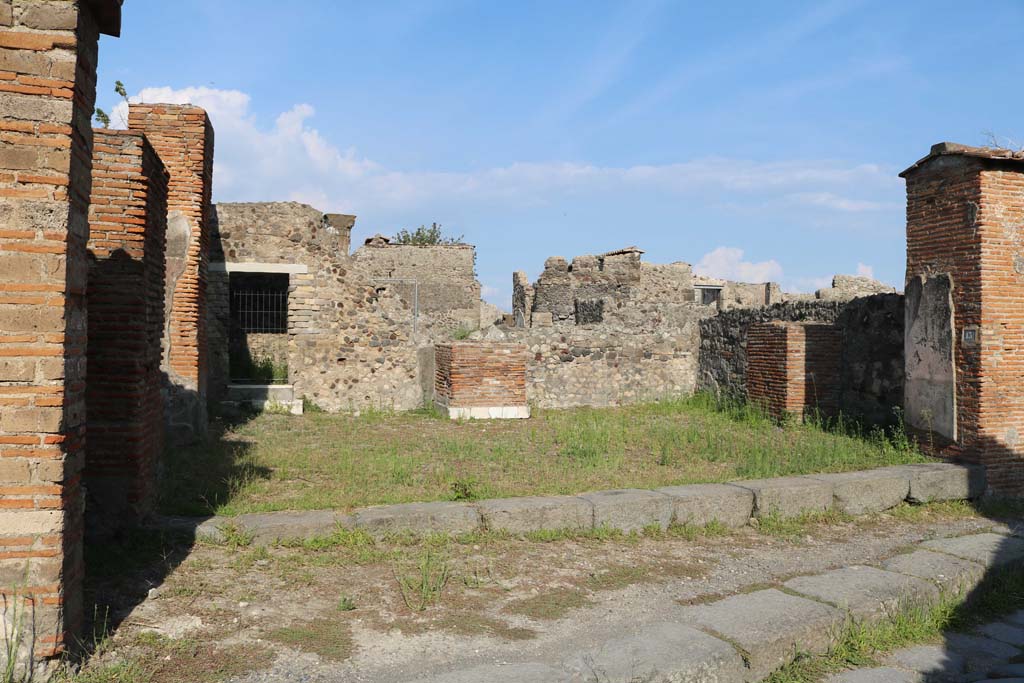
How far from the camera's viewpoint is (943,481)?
677 centimetres

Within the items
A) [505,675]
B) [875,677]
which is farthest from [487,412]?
[505,675]

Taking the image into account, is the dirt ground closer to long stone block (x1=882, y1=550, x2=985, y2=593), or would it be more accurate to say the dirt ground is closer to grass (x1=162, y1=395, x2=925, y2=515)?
long stone block (x1=882, y1=550, x2=985, y2=593)

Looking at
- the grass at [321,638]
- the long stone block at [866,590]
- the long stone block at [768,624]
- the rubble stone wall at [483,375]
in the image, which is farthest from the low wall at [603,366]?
the grass at [321,638]

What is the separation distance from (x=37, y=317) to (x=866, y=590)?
4595 mm

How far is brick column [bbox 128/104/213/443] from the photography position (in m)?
8.25

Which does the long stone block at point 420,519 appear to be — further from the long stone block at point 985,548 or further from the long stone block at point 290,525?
the long stone block at point 985,548

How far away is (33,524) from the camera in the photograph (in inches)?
118

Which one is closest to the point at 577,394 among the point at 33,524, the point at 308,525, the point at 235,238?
the point at 235,238

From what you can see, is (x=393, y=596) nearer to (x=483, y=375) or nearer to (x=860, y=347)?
(x=483, y=375)

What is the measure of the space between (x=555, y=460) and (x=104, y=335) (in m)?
4.40

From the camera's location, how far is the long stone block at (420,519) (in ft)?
16.0

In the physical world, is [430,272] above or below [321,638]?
above

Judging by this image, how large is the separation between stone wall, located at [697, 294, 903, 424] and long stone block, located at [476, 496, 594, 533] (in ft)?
16.6

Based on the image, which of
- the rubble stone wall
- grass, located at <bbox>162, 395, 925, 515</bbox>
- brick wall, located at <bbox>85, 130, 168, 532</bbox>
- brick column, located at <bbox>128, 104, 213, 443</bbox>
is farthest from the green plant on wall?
brick wall, located at <bbox>85, 130, 168, 532</bbox>
